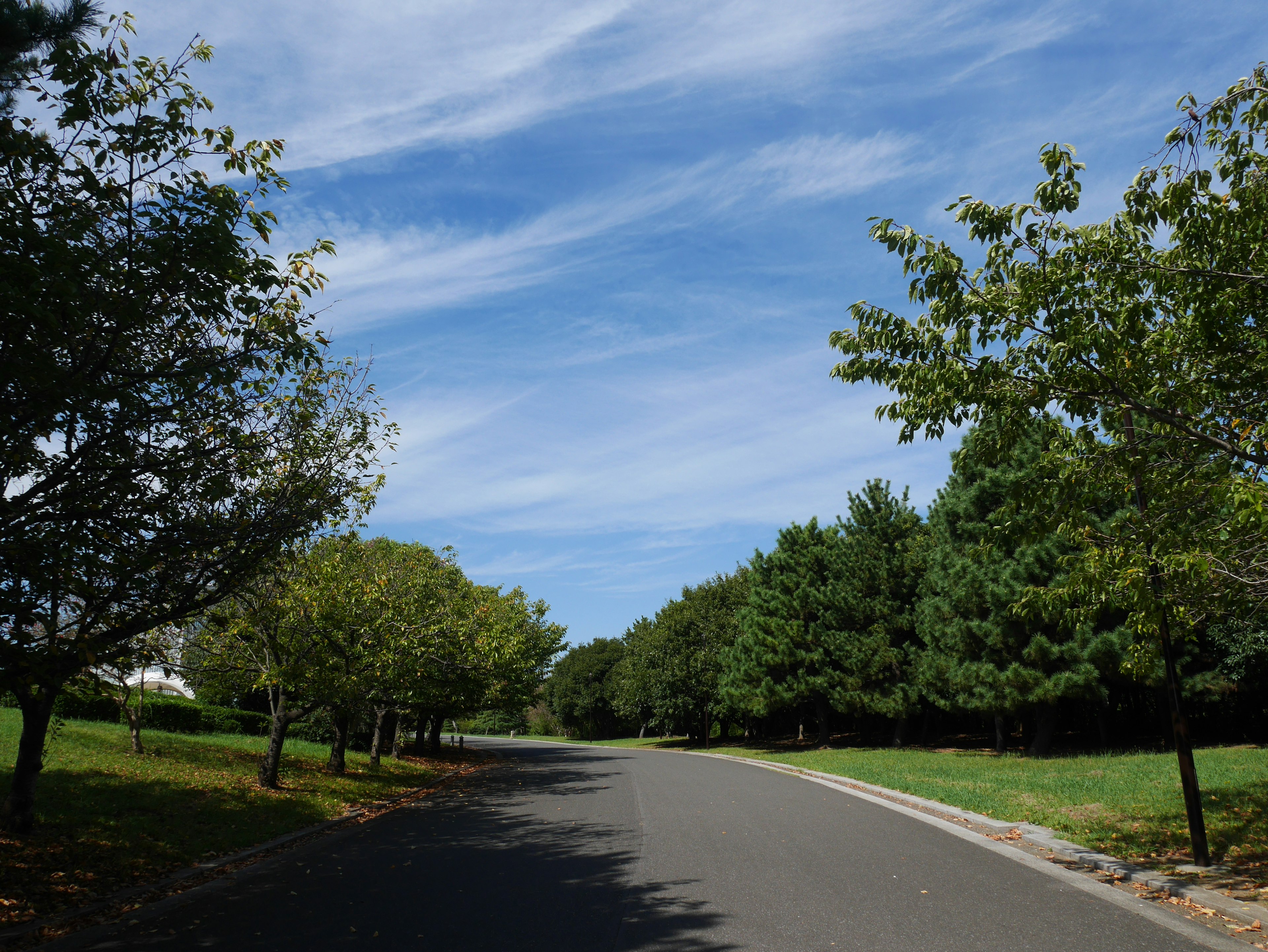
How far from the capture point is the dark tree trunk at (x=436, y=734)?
37906 millimetres

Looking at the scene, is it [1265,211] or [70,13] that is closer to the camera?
[70,13]

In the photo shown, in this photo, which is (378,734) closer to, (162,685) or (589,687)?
(162,685)

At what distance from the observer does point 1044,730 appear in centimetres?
2511

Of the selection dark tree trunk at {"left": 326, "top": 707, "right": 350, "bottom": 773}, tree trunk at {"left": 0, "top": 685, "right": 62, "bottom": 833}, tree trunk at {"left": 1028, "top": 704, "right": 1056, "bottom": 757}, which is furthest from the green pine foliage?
tree trunk at {"left": 0, "top": 685, "right": 62, "bottom": 833}

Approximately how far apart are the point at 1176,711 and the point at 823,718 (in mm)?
28762

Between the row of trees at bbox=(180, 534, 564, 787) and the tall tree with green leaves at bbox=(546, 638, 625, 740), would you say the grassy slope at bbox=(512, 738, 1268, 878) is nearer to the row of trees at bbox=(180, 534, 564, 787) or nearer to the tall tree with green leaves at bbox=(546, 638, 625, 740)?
the row of trees at bbox=(180, 534, 564, 787)

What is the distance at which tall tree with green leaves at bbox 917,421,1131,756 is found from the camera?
74.5 feet

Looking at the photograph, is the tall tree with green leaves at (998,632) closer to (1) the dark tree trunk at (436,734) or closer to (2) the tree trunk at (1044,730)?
(2) the tree trunk at (1044,730)

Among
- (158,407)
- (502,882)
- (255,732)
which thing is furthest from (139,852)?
(255,732)

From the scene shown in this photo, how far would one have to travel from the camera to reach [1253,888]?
7301mm

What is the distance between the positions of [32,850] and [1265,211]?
44.6ft

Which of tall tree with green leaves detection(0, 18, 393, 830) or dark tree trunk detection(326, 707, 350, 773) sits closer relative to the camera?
tall tree with green leaves detection(0, 18, 393, 830)

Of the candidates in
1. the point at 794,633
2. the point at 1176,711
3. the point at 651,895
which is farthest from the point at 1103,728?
the point at 651,895

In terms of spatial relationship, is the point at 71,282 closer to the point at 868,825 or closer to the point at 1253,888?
the point at 1253,888
